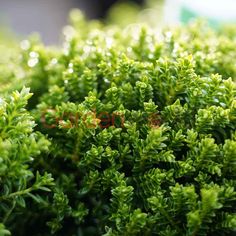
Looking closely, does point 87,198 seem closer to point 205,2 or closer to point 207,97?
point 207,97

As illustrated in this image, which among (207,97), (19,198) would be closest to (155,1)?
(207,97)

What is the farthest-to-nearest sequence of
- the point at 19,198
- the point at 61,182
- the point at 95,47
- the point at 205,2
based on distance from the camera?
the point at 205,2 < the point at 95,47 < the point at 61,182 < the point at 19,198

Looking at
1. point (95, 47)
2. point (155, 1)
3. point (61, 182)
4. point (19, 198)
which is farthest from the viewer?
point (155, 1)

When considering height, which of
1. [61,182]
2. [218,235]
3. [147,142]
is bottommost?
[218,235]

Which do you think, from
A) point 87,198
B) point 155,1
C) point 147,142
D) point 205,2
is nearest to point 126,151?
point 147,142

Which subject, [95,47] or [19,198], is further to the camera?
[95,47]

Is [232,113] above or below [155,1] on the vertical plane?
below

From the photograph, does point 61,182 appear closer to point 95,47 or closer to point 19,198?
point 19,198
